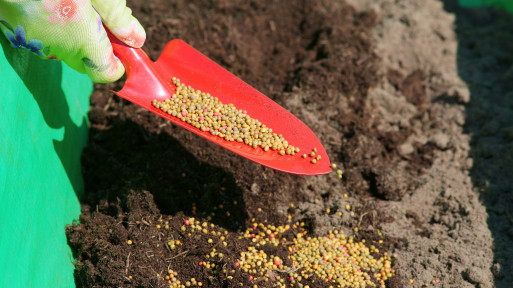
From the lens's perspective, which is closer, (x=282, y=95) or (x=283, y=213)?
(x=283, y=213)

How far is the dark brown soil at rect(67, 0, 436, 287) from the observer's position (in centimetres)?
244

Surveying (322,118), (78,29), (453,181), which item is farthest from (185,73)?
(453,181)

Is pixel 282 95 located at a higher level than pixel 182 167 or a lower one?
higher

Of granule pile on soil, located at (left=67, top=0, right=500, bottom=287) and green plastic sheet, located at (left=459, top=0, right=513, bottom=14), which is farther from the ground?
green plastic sheet, located at (left=459, top=0, right=513, bottom=14)

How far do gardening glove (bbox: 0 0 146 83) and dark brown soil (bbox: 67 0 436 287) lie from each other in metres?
0.67

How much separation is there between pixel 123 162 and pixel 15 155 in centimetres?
92

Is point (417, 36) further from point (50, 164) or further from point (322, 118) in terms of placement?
point (50, 164)

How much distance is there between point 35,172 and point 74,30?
69 cm

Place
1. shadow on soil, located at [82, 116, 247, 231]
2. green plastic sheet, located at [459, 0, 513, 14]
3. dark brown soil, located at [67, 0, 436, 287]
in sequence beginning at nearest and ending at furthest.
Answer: dark brown soil, located at [67, 0, 436, 287]
shadow on soil, located at [82, 116, 247, 231]
green plastic sheet, located at [459, 0, 513, 14]

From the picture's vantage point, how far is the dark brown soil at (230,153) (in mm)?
2439

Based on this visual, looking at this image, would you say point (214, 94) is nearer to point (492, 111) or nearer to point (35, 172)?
point (35, 172)

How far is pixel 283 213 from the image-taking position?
2770 millimetres

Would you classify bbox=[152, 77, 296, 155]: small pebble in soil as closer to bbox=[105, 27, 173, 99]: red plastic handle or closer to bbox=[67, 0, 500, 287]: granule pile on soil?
bbox=[105, 27, 173, 99]: red plastic handle

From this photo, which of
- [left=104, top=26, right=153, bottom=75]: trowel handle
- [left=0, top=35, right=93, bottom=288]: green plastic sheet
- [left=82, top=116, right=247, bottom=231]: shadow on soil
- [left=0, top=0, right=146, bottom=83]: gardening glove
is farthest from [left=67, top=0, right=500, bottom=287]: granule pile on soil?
[left=0, top=0, right=146, bottom=83]: gardening glove
